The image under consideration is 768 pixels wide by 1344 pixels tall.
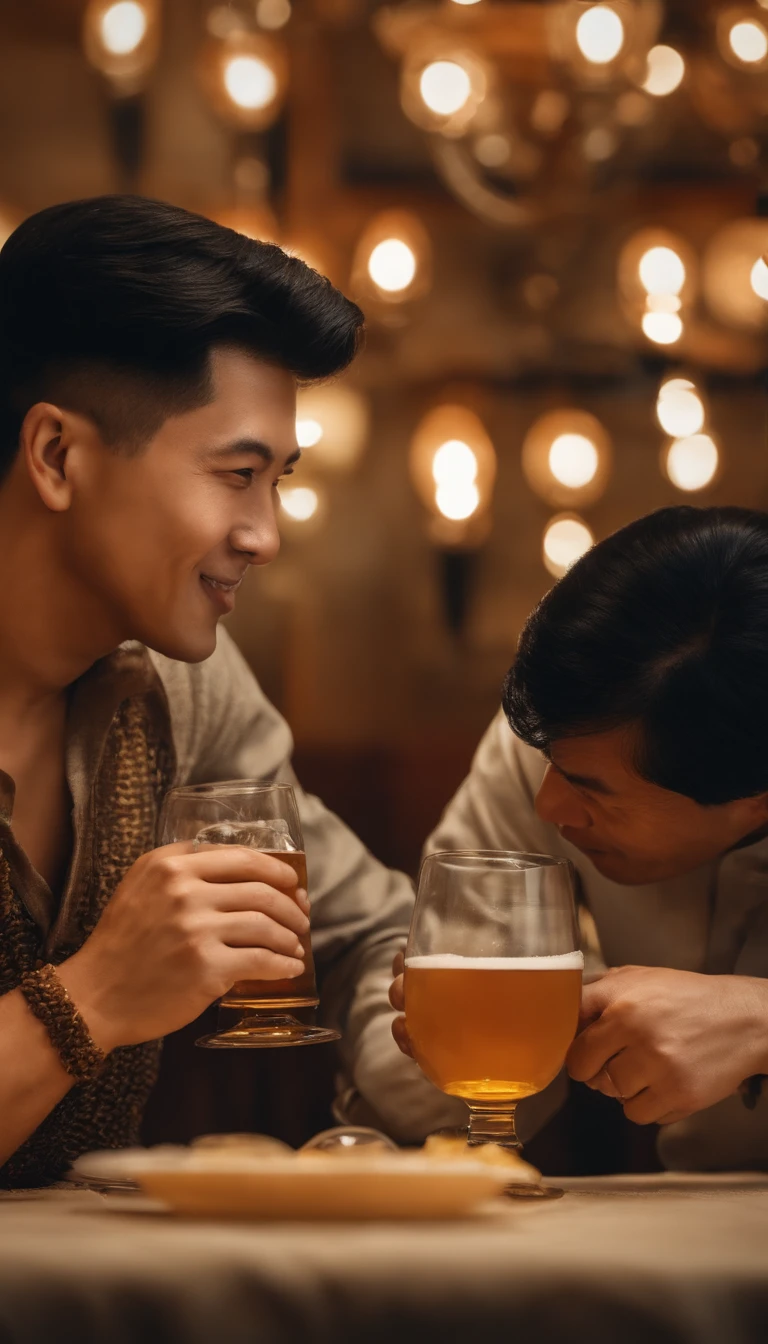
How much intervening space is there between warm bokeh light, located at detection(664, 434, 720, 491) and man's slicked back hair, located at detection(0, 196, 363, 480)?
280 cm

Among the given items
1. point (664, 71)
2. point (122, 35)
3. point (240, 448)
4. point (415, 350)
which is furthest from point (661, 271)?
point (240, 448)

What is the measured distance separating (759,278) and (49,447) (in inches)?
90.2

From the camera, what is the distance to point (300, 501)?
4270 mm

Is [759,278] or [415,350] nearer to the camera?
[759,278]

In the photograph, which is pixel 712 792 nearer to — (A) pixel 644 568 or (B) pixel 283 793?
(A) pixel 644 568

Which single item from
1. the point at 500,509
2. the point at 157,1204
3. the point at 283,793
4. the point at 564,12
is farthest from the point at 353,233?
the point at 157,1204

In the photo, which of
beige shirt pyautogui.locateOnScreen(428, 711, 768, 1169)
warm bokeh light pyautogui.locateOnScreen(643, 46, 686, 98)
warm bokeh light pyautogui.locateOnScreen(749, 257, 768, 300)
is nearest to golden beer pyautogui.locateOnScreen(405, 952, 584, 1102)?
beige shirt pyautogui.locateOnScreen(428, 711, 768, 1169)

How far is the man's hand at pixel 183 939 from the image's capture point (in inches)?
45.6

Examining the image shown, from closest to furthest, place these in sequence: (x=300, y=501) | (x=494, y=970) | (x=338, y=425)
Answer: (x=494, y=970)
(x=300, y=501)
(x=338, y=425)

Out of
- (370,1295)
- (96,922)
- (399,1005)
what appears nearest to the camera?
(370,1295)

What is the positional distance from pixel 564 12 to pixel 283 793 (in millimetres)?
2120

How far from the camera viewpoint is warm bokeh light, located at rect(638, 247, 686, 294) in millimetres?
3641

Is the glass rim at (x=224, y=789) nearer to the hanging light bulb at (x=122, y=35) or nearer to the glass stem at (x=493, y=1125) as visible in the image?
the glass stem at (x=493, y=1125)

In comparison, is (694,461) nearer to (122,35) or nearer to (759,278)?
(759,278)
